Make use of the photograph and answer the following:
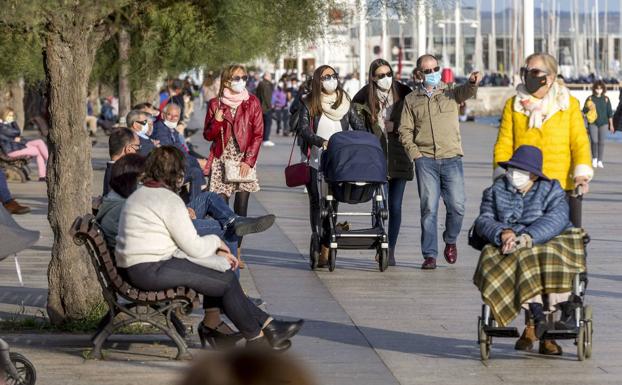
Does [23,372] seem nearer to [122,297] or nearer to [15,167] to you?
[122,297]

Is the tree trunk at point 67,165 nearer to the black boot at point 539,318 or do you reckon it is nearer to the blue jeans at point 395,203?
the black boot at point 539,318

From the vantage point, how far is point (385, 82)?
39.6 ft

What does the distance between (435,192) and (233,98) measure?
1.88 m

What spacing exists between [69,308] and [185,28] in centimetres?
256

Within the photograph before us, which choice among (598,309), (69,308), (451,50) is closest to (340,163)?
(598,309)

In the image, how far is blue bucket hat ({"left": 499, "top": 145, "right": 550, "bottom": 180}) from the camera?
303 inches

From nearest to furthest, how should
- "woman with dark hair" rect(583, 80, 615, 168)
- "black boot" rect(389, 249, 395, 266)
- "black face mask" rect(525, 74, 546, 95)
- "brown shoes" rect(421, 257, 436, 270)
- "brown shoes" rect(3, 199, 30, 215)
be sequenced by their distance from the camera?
1. "black face mask" rect(525, 74, 546, 95)
2. "brown shoes" rect(421, 257, 436, 270)
3. "black boot" rect(389, 249, 395, 266)
4. "brown shoes" rect(3, 199, 30, 215)
5. "woman with dark hair" rect(583, 80, 615, 168)

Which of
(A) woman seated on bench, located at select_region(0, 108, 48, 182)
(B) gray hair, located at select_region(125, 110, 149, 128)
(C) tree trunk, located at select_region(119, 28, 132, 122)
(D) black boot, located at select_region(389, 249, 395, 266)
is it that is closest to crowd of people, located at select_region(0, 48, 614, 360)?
(D) black boot, located at select_region(389, 249, 395, 266)

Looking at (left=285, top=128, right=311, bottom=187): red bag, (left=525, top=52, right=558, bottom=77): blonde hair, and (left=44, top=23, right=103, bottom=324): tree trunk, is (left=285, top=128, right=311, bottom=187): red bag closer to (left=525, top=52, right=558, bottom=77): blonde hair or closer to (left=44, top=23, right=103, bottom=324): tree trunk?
(left=44, top=23, right=103, bottom=324): tree trunk

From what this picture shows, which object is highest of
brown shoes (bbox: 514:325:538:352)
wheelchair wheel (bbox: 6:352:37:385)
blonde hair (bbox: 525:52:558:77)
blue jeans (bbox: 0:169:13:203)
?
blonde hair (bbox: 525:52:558:77)

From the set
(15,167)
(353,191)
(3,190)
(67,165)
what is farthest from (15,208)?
(67,165)

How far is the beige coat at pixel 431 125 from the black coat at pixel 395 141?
1.01ft

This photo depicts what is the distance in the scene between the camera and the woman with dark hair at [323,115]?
39.4 feet

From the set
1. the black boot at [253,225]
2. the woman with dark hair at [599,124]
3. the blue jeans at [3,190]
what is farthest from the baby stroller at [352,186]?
the woman with dark hair at [599,124]
